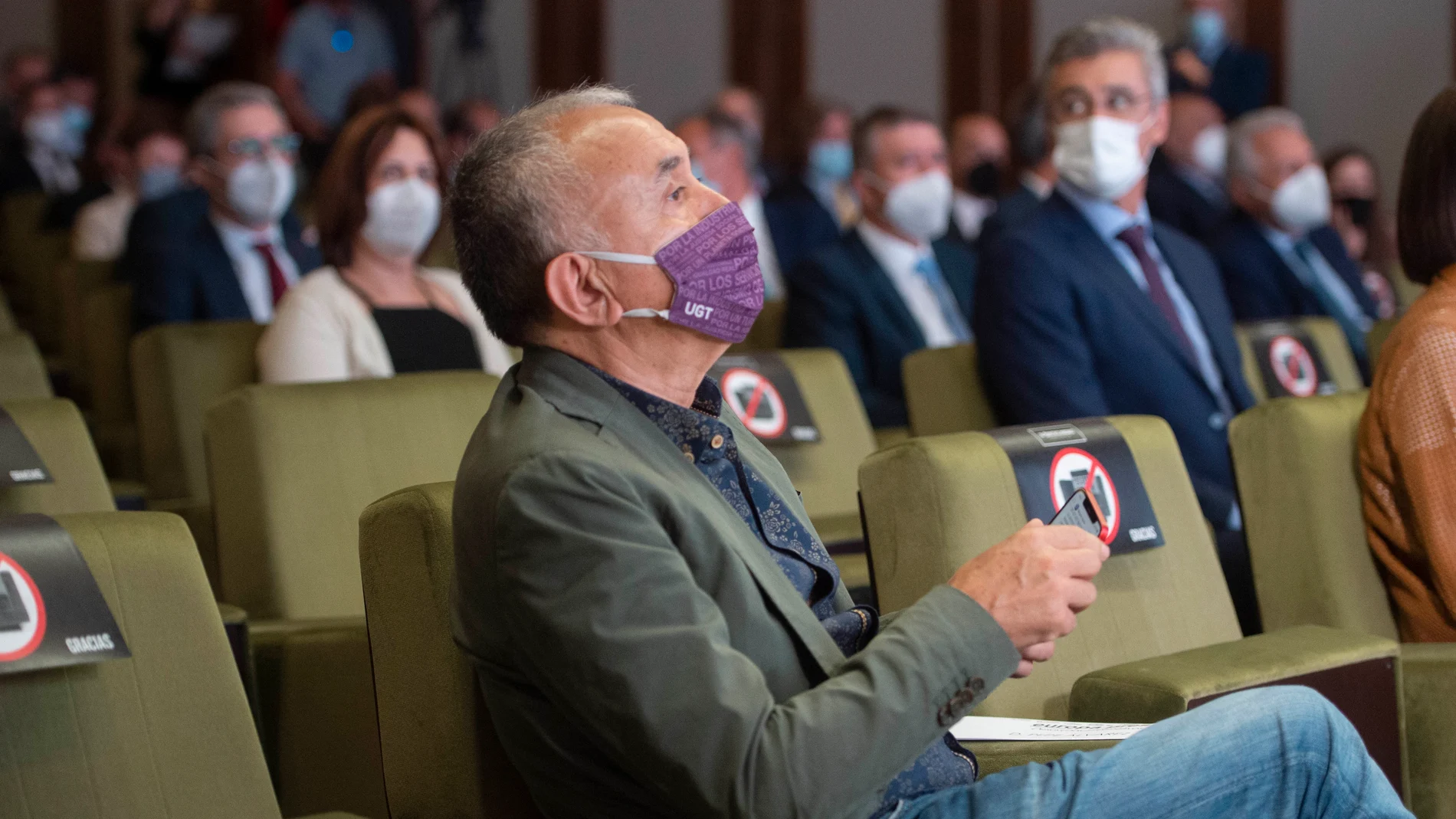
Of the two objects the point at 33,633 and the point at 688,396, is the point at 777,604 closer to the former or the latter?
the point at 688,396

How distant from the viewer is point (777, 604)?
139cm

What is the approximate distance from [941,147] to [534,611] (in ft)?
10.9

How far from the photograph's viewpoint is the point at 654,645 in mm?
1255

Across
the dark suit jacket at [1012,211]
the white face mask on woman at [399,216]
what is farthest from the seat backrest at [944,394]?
the dark suit jacket at [1012,211]

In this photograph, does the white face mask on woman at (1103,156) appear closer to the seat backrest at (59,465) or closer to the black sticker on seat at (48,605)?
the seat backrest at (59,465)

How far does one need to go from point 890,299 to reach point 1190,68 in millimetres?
3225

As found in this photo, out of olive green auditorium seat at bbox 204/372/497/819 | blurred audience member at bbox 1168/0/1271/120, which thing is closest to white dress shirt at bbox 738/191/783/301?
blurred audience member at bbox 1168/0/1271/120

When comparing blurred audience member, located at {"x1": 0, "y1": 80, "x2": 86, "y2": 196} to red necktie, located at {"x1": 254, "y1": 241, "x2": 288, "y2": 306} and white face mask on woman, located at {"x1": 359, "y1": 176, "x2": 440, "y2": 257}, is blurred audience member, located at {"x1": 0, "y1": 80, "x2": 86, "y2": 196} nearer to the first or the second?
red necktie, located at {"x1": 254, "y1": 241, "x2": 288, "y2": 306}

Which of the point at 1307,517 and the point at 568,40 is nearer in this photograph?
the point at 1307,517

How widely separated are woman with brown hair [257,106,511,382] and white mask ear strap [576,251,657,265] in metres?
1.60

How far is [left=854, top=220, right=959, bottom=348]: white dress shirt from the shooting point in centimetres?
418

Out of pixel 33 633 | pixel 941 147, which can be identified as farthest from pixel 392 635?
pixel 941 147

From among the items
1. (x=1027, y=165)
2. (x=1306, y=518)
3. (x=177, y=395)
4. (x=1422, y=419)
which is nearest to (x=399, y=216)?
(x=177, y=395)

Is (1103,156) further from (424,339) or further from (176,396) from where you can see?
(176,396)
